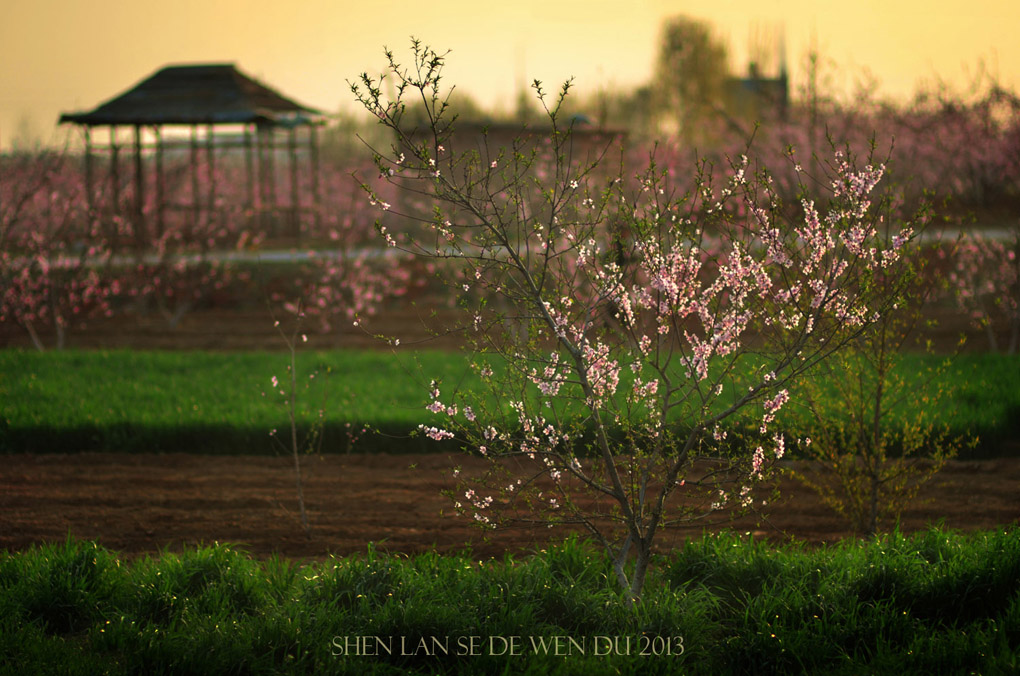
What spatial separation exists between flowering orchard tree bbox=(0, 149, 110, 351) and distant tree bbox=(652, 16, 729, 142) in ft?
106

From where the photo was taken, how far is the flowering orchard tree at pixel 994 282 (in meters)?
10.8

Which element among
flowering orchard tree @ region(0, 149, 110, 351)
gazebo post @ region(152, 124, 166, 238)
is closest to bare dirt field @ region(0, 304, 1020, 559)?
flowering orchard tree @ region(0, 149, 110, 351)

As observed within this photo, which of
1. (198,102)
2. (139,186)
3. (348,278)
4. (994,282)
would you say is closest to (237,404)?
(348,278)

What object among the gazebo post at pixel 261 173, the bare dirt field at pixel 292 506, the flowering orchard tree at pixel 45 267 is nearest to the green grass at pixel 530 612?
the bare dirt field at pixel 292 506

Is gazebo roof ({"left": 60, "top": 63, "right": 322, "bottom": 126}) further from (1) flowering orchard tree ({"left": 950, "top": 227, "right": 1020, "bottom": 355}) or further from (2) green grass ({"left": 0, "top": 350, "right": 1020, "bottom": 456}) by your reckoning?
(1) flowering orchard tree ({"left": 950, "top": 227, "right": 1020, "bottom": 355})

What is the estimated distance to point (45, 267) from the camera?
12.2 meters

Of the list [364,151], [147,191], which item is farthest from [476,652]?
[364,151]

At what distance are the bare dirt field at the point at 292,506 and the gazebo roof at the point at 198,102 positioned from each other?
13.5 meters

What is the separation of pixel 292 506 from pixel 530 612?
8.76 feet

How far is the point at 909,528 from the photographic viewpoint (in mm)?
5734

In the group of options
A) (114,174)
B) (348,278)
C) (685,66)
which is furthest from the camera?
(685,66)

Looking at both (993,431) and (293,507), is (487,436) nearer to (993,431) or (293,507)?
(293,507)

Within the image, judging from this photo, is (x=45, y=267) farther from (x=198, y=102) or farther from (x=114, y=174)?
(x=198, y=102)

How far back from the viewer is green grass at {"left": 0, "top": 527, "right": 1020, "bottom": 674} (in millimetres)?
3955
